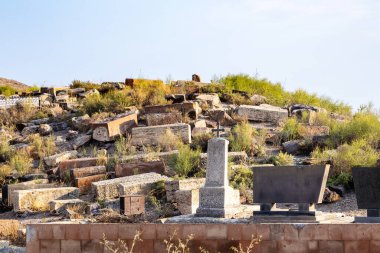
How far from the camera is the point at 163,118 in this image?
26.5 m

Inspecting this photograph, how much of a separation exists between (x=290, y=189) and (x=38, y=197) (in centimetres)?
853

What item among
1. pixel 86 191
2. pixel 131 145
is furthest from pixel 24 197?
pixel 131 145

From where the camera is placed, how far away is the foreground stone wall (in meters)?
11.8

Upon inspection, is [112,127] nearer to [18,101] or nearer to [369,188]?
[18,101]

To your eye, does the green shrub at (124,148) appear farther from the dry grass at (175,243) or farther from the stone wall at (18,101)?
the dry grass at (175,243)

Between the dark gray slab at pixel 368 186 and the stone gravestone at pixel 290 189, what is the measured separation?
0.63 metres

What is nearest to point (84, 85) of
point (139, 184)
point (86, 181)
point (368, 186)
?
point (86, 181)

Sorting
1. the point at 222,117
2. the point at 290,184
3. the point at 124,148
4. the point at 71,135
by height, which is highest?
the point at 222,117

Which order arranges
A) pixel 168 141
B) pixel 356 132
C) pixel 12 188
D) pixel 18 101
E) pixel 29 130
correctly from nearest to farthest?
pixel 12 188, pixel 356 132, pixel 168 141, pixel 29 130, pixel 18 101

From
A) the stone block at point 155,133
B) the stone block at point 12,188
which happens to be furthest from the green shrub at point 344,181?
the stone block at point 12,188

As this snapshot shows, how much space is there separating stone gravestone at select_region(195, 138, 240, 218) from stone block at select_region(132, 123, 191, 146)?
8288 millimetres

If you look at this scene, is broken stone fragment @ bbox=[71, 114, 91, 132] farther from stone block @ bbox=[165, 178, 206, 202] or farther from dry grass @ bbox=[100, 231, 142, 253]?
dry grass @ bbox=[100, 231, 142, 253]

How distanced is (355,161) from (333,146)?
263 centimetres

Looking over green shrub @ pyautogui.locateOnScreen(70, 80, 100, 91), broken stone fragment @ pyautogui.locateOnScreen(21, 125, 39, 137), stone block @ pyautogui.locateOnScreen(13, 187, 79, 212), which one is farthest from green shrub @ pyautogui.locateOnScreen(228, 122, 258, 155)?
green shrub @ pyautogui.locateOnScreen(70, 80, 100, 91)
